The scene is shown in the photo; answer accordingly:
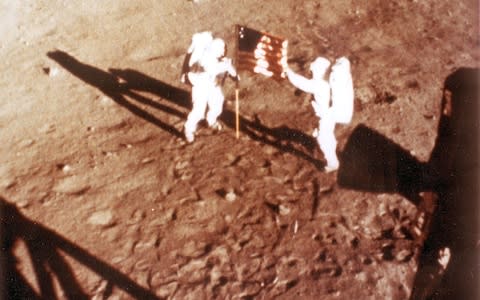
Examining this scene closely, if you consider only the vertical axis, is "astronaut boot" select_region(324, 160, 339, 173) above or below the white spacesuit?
below

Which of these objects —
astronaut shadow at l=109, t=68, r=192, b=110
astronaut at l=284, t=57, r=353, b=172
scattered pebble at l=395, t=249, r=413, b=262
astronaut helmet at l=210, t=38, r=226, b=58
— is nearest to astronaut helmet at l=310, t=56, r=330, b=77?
astronaut at l=284, t=57, r=353, b=172

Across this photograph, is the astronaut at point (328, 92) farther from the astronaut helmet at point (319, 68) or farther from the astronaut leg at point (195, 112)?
the astronaut leg at point (195, 112)

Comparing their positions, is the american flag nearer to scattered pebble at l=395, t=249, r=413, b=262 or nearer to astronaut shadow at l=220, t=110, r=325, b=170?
astronaut shadow at l=220, t=110, r=325, b=170

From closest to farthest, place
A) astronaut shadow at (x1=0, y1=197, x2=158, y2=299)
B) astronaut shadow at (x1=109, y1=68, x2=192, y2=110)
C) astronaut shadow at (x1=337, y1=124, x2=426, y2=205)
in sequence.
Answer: astronaut shadow at (x1=0, y1=197, x2=158, y2=299)
astronaut shadow at (x1=337, y1=124, x2=426, y2=205)
astronaut shadow at (x1=109, y1=68, x2=192, y2=110)

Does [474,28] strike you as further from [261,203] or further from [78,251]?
[78,251]

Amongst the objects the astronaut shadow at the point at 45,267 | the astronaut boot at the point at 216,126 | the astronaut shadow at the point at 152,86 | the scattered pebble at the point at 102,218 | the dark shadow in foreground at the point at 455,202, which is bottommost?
the astronaut shadow at the point at 45,267

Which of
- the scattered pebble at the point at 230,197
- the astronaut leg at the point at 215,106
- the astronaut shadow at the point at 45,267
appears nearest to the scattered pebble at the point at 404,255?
the scattered pebble at the point at 230,197

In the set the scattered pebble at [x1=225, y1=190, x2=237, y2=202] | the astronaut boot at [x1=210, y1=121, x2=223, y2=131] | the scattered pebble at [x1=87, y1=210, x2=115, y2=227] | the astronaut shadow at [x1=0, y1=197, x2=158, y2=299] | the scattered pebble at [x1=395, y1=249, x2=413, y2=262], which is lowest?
the astronaut shadow at [x1=0, y1=197, x2=158, y2=299]
